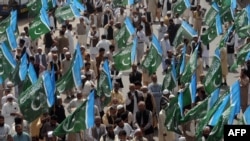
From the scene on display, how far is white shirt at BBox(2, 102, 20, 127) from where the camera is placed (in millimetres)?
18281

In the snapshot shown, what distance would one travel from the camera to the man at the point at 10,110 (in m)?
18.3

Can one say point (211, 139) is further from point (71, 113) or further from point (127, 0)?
point (127, 0)

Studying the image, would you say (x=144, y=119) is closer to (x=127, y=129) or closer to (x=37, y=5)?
(x=127, y=129)

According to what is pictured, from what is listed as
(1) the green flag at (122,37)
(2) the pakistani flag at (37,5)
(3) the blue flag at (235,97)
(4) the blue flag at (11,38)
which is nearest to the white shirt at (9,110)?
(3) the blue flag at (235,97)

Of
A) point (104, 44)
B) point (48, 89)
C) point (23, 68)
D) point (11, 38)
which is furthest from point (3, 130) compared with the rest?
point (104, 44)

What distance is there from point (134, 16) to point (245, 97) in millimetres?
9154

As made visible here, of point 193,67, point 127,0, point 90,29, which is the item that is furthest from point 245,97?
point 127,0

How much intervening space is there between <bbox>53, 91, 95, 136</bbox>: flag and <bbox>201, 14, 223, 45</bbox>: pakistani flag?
8.22 metres

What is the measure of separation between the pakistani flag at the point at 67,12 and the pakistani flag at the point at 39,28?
3188 mm

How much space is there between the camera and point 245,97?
19.7 m

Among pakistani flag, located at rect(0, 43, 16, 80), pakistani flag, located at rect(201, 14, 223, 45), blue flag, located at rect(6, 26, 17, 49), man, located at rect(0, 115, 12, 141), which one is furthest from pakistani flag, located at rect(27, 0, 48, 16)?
man, located at rect(0, 115, 12, 141)

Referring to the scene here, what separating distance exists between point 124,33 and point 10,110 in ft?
23.3

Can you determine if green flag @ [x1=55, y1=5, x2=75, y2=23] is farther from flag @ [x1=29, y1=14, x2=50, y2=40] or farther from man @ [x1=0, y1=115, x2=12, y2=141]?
man @ [x1=0, y1=115, x2=12, y2=141]

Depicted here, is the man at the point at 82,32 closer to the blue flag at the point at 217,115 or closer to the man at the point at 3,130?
the man at the point at 3,130
